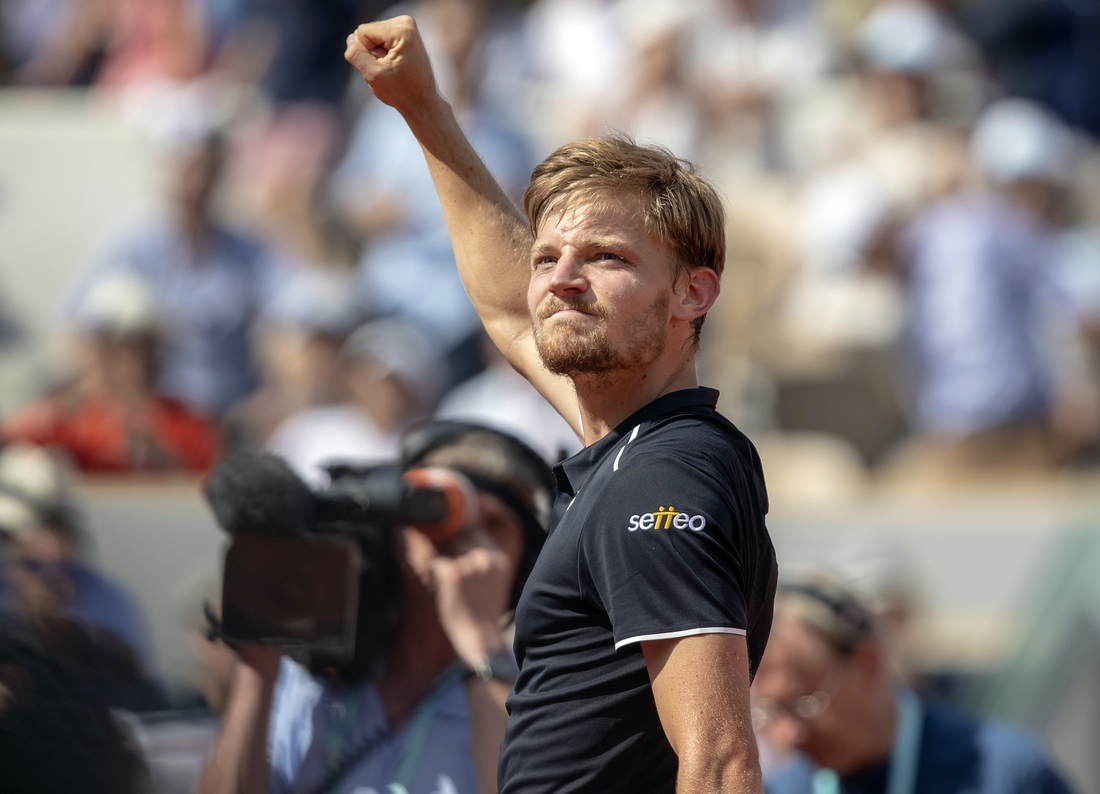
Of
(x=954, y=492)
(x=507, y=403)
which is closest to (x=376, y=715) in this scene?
(x=507, y=403)

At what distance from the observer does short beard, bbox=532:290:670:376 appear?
2109 mm

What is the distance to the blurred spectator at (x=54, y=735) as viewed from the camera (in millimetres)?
2744

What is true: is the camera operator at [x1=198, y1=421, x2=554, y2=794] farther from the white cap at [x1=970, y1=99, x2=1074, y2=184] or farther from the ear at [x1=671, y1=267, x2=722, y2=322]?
the white cap at [x1=970, y1=99, x2=1074, y2=184]

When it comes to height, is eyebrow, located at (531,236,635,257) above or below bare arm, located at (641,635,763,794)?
above

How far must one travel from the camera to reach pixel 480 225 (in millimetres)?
2664

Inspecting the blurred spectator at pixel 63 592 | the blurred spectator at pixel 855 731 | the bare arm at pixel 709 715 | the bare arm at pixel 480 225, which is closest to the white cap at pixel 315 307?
the blurred spectator at pixel 63 592

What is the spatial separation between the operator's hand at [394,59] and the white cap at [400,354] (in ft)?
15.3

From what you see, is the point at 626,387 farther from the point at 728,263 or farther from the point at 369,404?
the point at 728,263

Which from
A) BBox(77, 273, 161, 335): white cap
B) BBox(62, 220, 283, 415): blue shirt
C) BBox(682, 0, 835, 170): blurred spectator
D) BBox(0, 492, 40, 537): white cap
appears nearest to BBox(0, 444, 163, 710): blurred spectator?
BBox(0, 492, 40, 537): white cap

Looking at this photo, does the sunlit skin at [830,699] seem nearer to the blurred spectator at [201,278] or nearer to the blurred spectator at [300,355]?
the blurred spectator at [300,355]

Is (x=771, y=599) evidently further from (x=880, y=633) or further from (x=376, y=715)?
(x=880, y=633)

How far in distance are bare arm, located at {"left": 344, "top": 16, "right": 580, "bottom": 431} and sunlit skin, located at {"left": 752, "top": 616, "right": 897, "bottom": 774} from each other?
59.4 inches

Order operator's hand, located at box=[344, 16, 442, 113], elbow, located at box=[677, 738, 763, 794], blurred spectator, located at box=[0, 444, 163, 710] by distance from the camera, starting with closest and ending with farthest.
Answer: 1. elbow, located at box=[677, 738, 763, 794]
2. operator's hand, located at box=[344, 16, 442, 113]
3. blurred spectator, located at box=[0, 444, 163, 710]

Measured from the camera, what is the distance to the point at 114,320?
23.0ft
